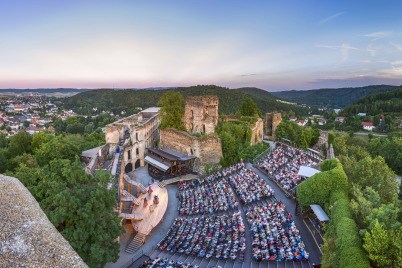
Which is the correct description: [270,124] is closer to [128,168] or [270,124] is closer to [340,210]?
[128,168]

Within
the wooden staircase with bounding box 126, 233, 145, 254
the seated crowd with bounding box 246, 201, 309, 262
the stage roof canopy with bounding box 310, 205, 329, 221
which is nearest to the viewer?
the seated crowd with bounding box 246, 201, 309, 262

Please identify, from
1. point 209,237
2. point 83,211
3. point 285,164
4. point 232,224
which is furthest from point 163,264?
point 285,164

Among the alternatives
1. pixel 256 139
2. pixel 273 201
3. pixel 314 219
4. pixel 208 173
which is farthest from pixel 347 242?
pixel 256 139

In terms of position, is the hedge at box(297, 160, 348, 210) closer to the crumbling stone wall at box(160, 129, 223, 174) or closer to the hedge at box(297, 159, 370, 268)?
the hedge at box(297, 159, 370, 268)

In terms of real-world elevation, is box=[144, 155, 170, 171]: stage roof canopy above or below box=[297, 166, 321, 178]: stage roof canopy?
below

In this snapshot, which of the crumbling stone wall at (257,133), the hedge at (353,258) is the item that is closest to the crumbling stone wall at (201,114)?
the crumbling stone wall at (257,133)

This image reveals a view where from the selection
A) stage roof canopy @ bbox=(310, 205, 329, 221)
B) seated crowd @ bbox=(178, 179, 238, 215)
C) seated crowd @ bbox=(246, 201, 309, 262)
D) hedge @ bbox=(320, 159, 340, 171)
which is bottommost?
seated crowd @ bbox=(178, 179, 238, 215)

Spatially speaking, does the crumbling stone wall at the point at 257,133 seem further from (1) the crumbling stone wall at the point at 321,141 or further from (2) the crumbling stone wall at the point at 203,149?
(1) the crumbling stone wall at the point at 321,141

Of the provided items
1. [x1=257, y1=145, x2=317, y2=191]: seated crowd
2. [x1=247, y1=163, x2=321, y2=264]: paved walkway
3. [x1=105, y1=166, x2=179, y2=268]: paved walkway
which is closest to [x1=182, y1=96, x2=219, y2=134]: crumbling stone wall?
[x1=257, y1=145, x2=317, y2=191]: seated crowd

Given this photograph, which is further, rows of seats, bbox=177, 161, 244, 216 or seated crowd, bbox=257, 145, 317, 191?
seated crowd, bbox=257, 145, 317, 191
